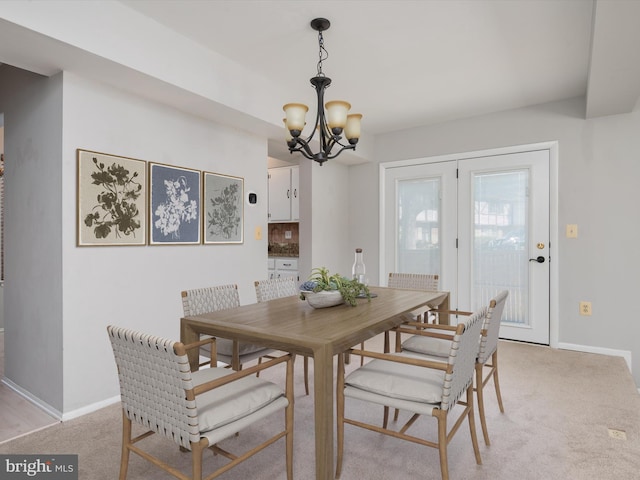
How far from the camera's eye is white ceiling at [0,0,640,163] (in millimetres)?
2348

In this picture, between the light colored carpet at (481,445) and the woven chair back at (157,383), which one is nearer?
the woven chair back at (157,383)

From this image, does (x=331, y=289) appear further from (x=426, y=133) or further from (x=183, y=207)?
(x=426, y=133)

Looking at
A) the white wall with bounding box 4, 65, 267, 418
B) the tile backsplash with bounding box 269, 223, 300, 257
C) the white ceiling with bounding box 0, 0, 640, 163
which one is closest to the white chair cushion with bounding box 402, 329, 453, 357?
the white wall with bounding box 4, 65, 267, 418

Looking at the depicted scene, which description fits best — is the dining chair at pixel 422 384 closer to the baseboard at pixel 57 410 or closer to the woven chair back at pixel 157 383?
the woven chair back at pixel 157 383

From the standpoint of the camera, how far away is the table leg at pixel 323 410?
159cm

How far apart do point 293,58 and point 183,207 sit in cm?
144

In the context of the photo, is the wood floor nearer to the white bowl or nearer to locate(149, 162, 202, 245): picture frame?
locate(149, 162, 202, 245): picture frame

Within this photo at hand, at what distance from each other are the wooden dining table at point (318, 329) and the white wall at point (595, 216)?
→ 216 centimetres

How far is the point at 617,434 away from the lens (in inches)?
90.0

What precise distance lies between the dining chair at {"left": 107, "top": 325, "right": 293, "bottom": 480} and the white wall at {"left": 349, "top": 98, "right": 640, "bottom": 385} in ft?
11.2

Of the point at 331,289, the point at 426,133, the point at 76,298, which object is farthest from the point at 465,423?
the point at 426,133

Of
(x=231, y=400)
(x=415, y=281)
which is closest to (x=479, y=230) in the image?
(x=415, y=281)

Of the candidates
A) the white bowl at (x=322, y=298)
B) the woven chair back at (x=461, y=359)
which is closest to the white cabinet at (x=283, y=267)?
the white bowl at (x=322, y=298)

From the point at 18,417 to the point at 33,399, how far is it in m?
0.20
